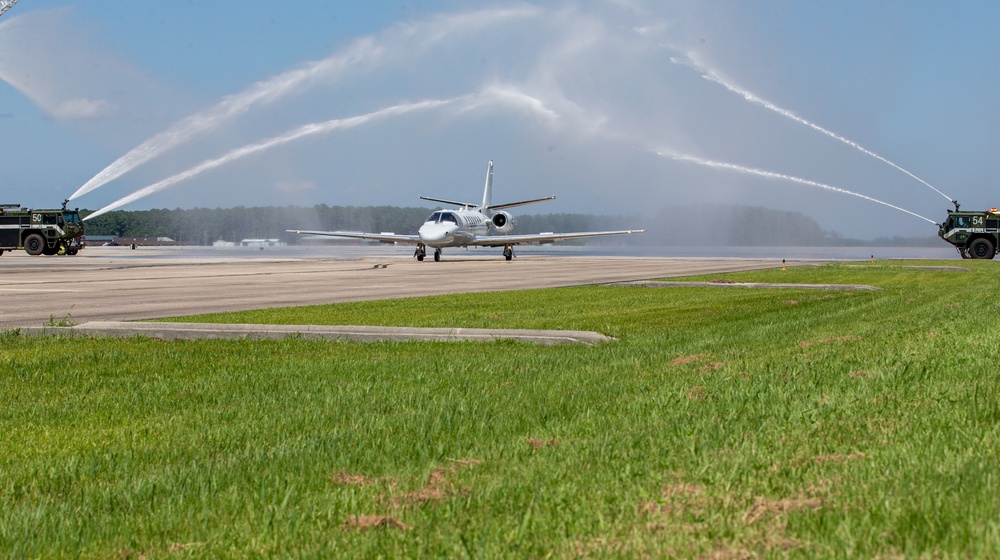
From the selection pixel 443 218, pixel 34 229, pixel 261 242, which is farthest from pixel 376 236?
pixel 261 242

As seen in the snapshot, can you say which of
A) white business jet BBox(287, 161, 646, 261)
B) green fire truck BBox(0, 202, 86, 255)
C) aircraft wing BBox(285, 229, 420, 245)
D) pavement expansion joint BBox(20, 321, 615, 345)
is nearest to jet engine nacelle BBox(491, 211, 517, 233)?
white business jet BBox(287, 161, 646, 261)

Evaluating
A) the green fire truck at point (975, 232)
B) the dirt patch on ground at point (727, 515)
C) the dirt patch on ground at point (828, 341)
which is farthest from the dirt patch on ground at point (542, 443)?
the green fire truck at point (975, 232)

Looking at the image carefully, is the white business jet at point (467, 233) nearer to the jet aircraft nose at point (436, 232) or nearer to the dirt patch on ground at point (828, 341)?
the jet aircraft nose at point (436, 232)

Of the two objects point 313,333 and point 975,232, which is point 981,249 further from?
point 313,333

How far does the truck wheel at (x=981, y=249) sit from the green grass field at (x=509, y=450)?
177ft

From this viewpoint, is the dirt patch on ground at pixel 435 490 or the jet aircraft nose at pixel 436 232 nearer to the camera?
the dirt patch on ground at pixel 435 490

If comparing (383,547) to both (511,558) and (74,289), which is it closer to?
(511,558)

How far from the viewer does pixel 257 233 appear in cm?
19100

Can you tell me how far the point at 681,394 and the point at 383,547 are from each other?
4.06 metres

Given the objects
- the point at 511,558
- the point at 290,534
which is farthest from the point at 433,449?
the point at 511,558

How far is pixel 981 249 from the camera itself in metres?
60.9

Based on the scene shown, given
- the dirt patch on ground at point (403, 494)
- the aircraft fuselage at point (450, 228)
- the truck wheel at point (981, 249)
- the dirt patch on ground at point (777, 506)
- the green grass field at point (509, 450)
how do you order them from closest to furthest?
the green grass field at point (509, 450), the dirt patch on ground at point (777, 506), the dirt patch on ground at point (403, 494), the aircraft fuselage at point (450, 228), the truck wheel at point (981, 249)

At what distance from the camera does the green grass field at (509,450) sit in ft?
14.5

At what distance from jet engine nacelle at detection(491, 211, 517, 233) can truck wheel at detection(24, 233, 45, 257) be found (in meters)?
29.5
